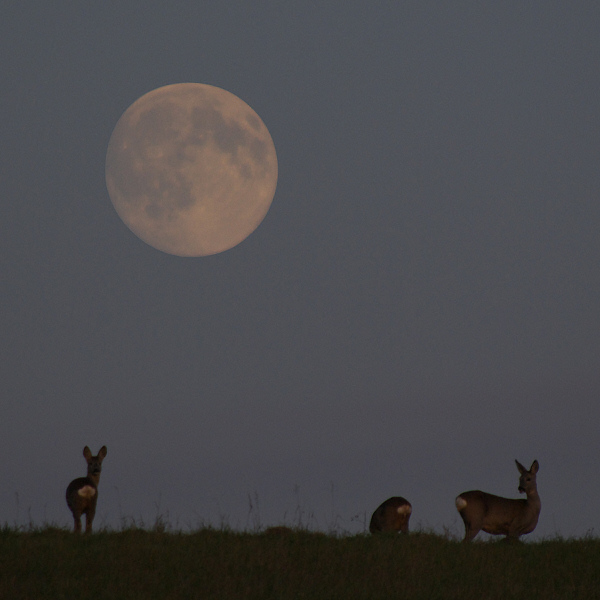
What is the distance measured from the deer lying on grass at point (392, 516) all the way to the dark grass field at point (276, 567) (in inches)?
59.4

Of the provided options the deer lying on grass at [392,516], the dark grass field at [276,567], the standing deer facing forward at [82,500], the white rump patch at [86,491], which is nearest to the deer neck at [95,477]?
the standing deer facing forward at [82,500]

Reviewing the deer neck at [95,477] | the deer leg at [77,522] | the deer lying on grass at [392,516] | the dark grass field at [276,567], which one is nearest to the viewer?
the dark grass field at [276,567]

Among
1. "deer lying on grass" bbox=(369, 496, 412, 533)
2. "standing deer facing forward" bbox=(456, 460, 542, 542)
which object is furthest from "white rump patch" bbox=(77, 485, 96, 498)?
"standing deer facing forward" bbox=(456, 460, 542, 542)

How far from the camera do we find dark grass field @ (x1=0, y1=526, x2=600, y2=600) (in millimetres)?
12203

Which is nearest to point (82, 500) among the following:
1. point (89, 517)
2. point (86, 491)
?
point (86, 491)

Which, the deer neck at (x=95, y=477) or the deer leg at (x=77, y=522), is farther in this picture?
the deer neck at (x=95, y=477)

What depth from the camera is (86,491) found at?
54.0ft

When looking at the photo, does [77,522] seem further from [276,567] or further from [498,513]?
[498,513]

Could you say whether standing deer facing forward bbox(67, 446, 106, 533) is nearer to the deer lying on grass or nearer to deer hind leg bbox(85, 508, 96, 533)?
deer hind leg bbox(85, 508, 96, 533)

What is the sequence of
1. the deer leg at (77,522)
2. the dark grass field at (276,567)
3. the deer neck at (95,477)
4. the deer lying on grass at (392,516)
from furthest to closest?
the deer neck at (95,477)
the deer lying on grass at (392,516)
the deer leg at (77,522)
the dark grass field at (276,567)

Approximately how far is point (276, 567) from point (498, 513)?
6599 millimetres

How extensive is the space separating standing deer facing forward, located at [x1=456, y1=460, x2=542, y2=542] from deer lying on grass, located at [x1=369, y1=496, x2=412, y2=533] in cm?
110

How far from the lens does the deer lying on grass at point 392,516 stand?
1756cm

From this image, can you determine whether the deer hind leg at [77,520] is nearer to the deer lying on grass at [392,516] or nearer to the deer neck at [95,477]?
the deer neck at [95,477]
